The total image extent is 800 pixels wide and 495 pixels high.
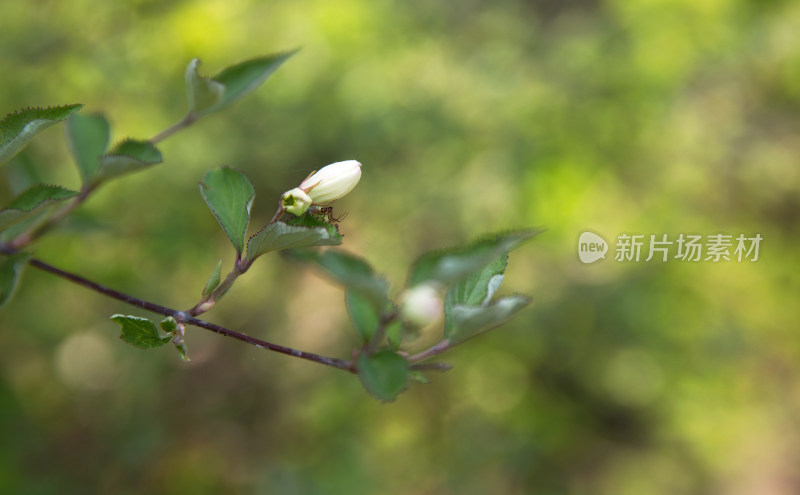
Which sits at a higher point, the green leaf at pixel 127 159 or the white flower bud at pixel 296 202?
the green leaf at pixel 127 159

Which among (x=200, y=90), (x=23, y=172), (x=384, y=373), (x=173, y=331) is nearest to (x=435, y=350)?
(x=384, y=373)

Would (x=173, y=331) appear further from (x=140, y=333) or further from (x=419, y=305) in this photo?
(x=419, y=305)

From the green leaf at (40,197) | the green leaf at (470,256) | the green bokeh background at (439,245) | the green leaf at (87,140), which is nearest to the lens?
the green leaf at (470,256)

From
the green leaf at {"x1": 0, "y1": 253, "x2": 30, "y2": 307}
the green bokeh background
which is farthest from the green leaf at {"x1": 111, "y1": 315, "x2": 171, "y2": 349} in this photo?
the green bokeh background

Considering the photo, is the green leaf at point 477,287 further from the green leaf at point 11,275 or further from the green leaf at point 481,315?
the green leaf at point 11,275

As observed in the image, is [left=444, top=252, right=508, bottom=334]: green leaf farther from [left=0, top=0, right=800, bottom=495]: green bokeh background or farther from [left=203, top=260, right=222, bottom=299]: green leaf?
[left=0, top=0, right=800, bottom=495]: green bokeh background

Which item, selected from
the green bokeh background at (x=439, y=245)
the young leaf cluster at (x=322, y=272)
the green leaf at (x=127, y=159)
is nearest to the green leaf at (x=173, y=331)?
the young leaf cluster at (x=322, y=272)
